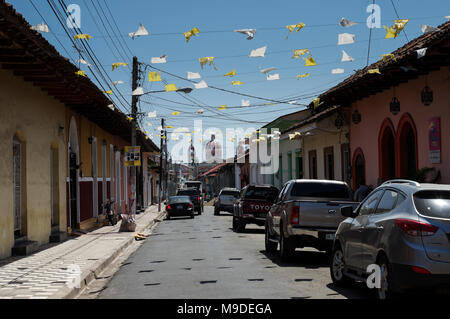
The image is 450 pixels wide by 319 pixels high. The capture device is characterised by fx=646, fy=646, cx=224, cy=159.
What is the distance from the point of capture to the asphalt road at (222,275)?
939cm

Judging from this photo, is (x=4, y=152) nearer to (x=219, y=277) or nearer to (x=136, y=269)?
(x=136, y=269)

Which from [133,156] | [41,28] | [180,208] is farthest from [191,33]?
[180,208]

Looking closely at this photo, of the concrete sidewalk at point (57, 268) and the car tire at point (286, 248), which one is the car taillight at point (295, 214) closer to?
the car tire at point (286, 248)

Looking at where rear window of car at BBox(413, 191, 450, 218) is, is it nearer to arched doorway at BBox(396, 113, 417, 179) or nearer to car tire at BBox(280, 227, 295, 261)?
car tire at BBox(280, 227, 295, 261)

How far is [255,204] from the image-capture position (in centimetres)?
2394

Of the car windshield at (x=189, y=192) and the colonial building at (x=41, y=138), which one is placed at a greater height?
the colonial building at (x=41, y=138)

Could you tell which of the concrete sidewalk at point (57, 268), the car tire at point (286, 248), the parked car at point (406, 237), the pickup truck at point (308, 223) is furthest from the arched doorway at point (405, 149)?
the parked car at point (406, 237)

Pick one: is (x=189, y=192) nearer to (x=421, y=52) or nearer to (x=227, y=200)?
(x=227, y=200)

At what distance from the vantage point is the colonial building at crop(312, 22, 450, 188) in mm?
15023

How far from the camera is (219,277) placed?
36.4ft

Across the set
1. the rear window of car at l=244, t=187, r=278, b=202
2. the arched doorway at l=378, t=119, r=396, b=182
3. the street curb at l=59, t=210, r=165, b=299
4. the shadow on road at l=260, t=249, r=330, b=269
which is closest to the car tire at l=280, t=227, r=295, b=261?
the shadow on road at l=260, t=249, r=330, b=269

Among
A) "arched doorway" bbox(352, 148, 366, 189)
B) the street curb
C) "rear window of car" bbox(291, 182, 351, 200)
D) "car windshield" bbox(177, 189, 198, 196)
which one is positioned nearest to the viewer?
the street curb

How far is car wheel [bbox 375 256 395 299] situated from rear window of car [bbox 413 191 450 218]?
0.78 meters
